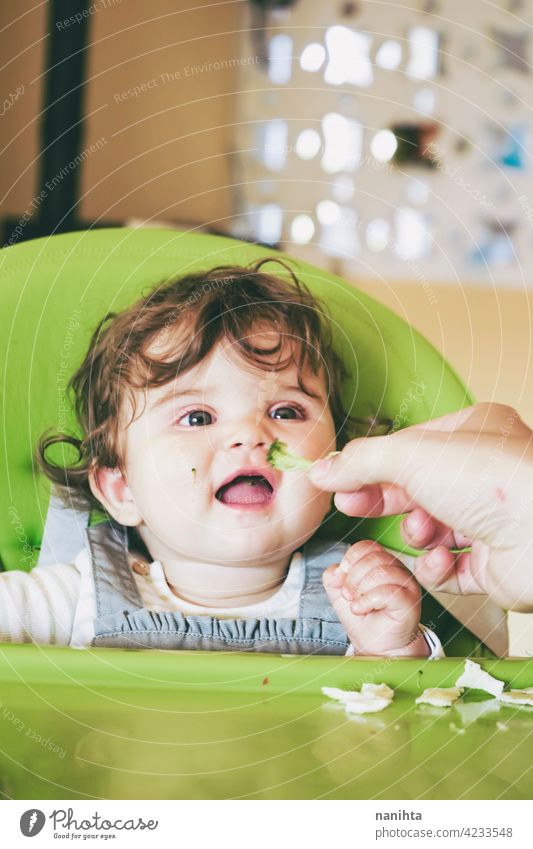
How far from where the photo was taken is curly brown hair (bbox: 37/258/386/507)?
26.5 inches

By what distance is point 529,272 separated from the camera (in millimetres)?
2699

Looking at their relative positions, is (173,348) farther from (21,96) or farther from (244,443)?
(21,96)

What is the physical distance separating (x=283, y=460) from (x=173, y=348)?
0.11 metres

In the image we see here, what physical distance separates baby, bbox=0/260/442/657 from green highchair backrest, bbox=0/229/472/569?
1 centimetres

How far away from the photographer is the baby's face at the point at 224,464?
0.63 meters

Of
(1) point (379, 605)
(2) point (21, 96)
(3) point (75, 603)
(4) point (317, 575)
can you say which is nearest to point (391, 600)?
(1) point (379, 605)

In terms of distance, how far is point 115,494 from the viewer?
0.68 metres

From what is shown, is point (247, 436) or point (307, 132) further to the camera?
point (307, 132)

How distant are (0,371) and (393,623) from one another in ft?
1.08
